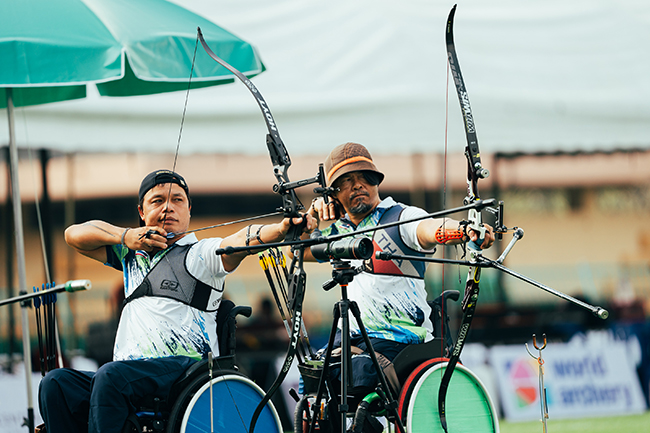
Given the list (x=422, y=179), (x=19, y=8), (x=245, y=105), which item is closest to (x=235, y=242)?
(x=19, y=8)

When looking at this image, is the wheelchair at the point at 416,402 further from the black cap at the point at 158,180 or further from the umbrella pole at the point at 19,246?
the umbrella pole at the point at 19,246

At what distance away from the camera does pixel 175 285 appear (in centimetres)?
326

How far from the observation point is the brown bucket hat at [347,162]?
3469mm

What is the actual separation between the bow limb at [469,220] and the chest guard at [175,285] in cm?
106

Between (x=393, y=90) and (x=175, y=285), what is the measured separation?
298 centimetres

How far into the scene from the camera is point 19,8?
12.3 ft

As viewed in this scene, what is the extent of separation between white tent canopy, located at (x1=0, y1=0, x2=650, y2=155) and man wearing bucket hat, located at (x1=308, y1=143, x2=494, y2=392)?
2144mm

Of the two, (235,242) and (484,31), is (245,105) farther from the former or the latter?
(235,242)

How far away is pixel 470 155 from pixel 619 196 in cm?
1282

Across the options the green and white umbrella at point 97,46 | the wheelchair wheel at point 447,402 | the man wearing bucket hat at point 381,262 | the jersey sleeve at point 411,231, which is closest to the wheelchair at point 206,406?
the man wearing bucket hat at point 381,262

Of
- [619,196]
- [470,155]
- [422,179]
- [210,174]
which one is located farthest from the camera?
[619,196]

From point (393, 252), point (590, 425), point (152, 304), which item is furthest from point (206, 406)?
point (590, 425)

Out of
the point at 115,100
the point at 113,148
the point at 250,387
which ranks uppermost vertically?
the point at 115,100

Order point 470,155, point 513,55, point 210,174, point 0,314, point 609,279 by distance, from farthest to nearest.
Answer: point 609,279, point 210,174, point 0,314, point 513,55, point 470,155
